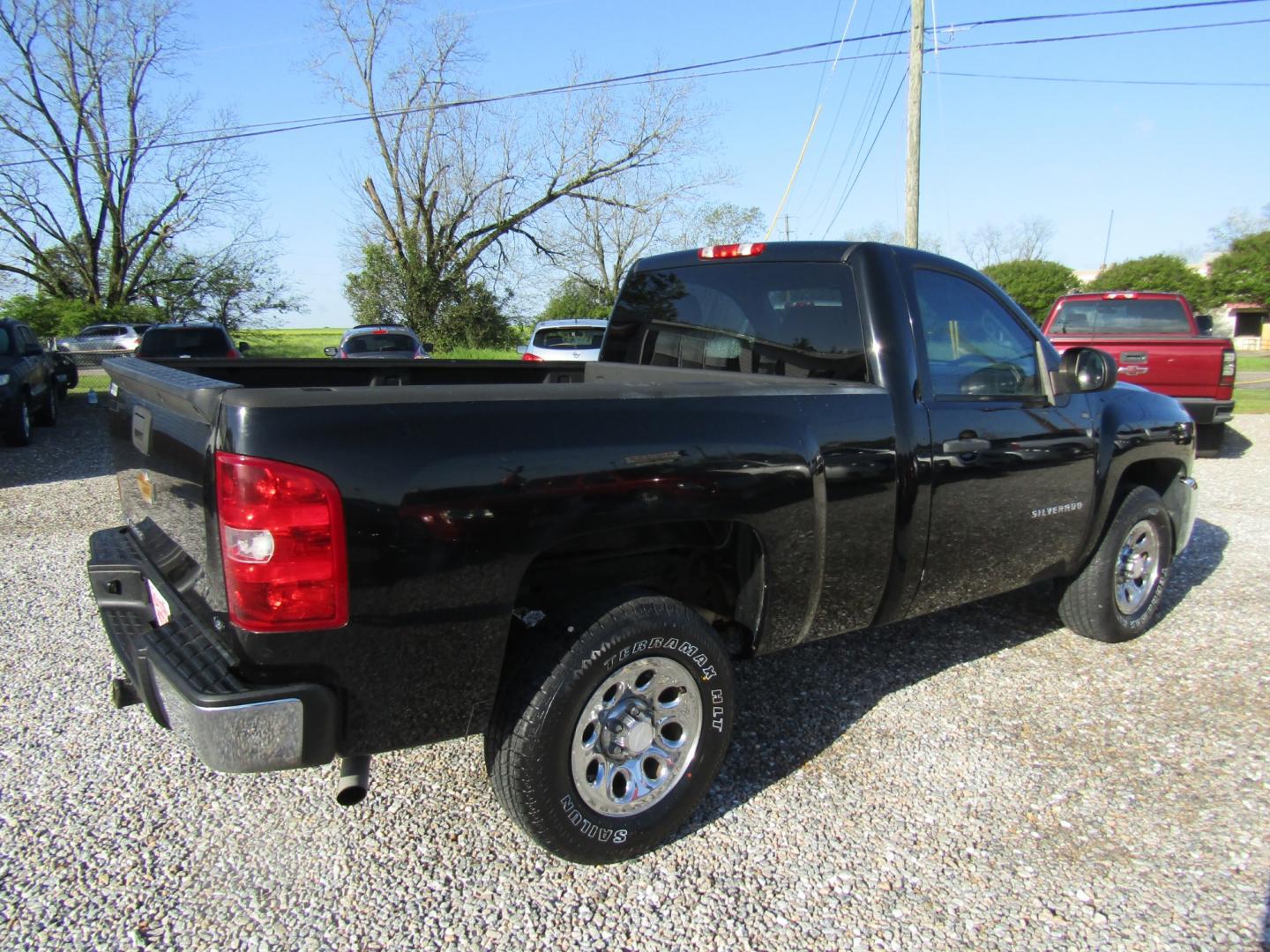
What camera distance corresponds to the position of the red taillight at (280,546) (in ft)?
6.54

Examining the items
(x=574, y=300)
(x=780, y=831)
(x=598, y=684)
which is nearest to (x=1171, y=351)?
(x=780, y=831)

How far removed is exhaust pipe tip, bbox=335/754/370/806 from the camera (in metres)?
2.31

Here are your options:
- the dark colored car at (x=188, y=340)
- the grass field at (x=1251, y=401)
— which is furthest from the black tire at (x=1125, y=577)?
the dark colored car at (x=188, y=340)

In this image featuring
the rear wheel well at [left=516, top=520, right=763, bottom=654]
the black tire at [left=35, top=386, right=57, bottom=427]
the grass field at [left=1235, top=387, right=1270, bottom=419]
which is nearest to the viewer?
the rear wheel well at [left=516, top=520, right=763, bottom=654]

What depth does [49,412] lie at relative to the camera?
12.9 meters

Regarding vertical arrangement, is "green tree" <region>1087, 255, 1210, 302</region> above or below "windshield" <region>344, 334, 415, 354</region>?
above

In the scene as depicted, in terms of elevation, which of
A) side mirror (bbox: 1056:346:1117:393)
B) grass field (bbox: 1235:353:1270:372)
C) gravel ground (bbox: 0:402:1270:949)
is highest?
side mirror (bbox: 1056:346:1117:393)

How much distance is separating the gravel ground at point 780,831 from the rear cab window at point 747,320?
1453 millimetres

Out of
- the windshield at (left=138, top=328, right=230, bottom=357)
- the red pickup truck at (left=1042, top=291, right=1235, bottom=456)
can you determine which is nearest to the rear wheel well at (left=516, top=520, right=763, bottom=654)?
the red pickup truck at (left=1042, top=291, right=1235, bottom=456)

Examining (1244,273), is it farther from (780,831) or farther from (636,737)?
(636,737)

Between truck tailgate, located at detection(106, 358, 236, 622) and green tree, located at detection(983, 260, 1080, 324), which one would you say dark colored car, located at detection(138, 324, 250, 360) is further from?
green tree, located at detection(983, 260, 1080, 324)

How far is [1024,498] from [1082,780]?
111cm

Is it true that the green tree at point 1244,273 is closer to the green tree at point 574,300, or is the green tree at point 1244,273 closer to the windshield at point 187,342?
the green tree at point 574,300

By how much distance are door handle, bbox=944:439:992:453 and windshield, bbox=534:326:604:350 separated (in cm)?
1076
